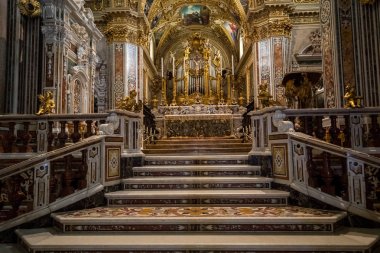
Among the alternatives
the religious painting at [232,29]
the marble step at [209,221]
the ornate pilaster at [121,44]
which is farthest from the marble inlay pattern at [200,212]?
the religious painting at [232,29]

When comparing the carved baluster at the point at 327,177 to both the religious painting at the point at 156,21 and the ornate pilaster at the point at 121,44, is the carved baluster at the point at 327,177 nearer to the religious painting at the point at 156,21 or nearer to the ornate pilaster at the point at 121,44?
the ornate pilaster at the point at 121,44

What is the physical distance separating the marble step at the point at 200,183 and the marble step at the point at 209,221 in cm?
111

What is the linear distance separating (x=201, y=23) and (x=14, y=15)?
16.0 m

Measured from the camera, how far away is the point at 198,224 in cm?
368

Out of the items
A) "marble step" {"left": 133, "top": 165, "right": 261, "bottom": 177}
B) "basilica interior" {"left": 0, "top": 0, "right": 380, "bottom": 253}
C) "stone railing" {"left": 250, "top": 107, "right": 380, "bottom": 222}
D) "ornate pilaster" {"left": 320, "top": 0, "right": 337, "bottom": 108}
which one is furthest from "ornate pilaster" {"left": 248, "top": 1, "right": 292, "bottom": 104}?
"marble step" {"left": 133, "top": 165, "right": 261, "bottom": 177}

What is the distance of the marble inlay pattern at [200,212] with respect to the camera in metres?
3.86

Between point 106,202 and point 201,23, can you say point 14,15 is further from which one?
point 201,23

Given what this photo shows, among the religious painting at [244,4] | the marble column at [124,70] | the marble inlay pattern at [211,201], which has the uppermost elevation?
the religious painting at [244,4]

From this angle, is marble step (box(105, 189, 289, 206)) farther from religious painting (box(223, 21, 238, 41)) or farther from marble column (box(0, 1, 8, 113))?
religious painting (box(223, 21, 238, 41))

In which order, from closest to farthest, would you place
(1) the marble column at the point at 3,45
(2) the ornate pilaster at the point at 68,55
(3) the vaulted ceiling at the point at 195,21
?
1. (1) the marble column at the point at 3,45
2. (2) the ornate pilaster at the point at 68,55
3. (3) the vaulted ceiling at the point at 195,21

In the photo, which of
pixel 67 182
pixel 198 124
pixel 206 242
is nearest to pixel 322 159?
pixel 206 242

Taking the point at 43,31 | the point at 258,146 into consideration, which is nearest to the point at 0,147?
the point at 43,31

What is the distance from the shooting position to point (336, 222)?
3.64m

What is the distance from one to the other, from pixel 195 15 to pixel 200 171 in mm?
17403
